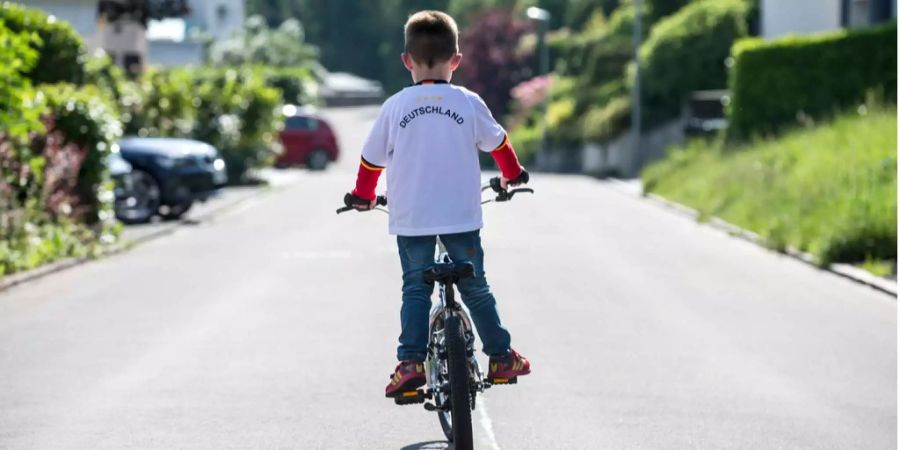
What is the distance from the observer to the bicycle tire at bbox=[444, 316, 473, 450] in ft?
20.1

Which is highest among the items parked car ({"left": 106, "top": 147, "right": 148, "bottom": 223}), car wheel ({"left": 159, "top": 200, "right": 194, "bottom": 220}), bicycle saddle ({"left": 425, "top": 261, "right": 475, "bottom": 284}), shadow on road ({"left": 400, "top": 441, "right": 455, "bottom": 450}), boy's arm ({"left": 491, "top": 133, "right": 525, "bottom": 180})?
boy's arm ({"left": 491, "top": 133, "right": 525, "bottom": 180})

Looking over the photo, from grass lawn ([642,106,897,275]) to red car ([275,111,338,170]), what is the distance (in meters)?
16.9

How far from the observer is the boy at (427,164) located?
21.2 ft

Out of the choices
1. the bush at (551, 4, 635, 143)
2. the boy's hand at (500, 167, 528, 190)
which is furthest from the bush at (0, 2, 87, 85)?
the bush at (551, 4, 635, 143)

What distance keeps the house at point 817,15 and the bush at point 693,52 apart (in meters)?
1.47

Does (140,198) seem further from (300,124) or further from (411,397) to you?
(300,124)

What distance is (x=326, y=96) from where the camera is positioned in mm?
113875

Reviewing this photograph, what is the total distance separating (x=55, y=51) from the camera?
2331 cm

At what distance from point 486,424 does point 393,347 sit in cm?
272

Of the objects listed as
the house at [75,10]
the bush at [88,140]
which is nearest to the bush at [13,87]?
the bush at [88,140]

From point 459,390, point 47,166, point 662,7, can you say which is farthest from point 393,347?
point 662,7

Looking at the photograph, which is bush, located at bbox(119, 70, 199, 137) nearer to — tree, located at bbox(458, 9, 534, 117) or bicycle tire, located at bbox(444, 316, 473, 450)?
bicycle tire, located at bbox(444, 316, 473, 450)

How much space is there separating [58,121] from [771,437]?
42.2 feet

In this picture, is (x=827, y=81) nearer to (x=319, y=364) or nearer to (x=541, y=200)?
(x=541, y=200)
